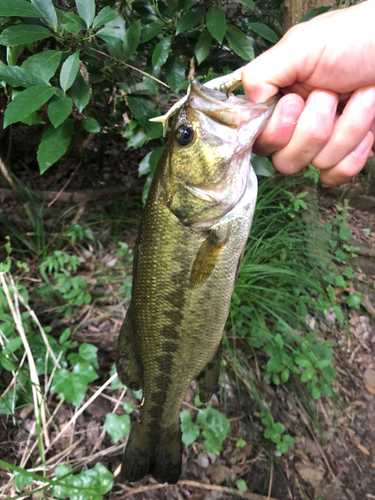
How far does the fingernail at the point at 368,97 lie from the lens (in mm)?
1002

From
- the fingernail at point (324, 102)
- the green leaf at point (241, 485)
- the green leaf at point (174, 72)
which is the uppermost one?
the fingernail at point (324, 102)

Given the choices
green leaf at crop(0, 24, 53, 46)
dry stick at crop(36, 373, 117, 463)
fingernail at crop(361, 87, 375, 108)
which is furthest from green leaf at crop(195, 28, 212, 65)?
dry stick at crop(36, 373, 117, 463)

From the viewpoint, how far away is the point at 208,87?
106 cm

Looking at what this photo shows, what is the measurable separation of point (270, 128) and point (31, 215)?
253 cm

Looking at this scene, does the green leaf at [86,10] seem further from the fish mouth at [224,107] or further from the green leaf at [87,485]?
the green leaf at [87,485]

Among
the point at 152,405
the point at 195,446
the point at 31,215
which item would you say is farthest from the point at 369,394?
the point at 31,215

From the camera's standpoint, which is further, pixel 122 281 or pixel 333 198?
pixel 333 198

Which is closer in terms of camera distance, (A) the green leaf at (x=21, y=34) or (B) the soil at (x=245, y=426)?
(A) the green leaf at (x=21, y=34)

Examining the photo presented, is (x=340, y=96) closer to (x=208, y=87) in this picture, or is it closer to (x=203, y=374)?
(x=208, y=87)

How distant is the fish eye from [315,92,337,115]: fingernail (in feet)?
1.42

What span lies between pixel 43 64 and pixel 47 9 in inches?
8.2

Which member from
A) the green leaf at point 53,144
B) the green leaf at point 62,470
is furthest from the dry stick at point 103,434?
the green leaf at point 53,144

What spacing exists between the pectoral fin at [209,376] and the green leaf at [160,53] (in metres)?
1.51

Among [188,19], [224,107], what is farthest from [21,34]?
[224,107]
